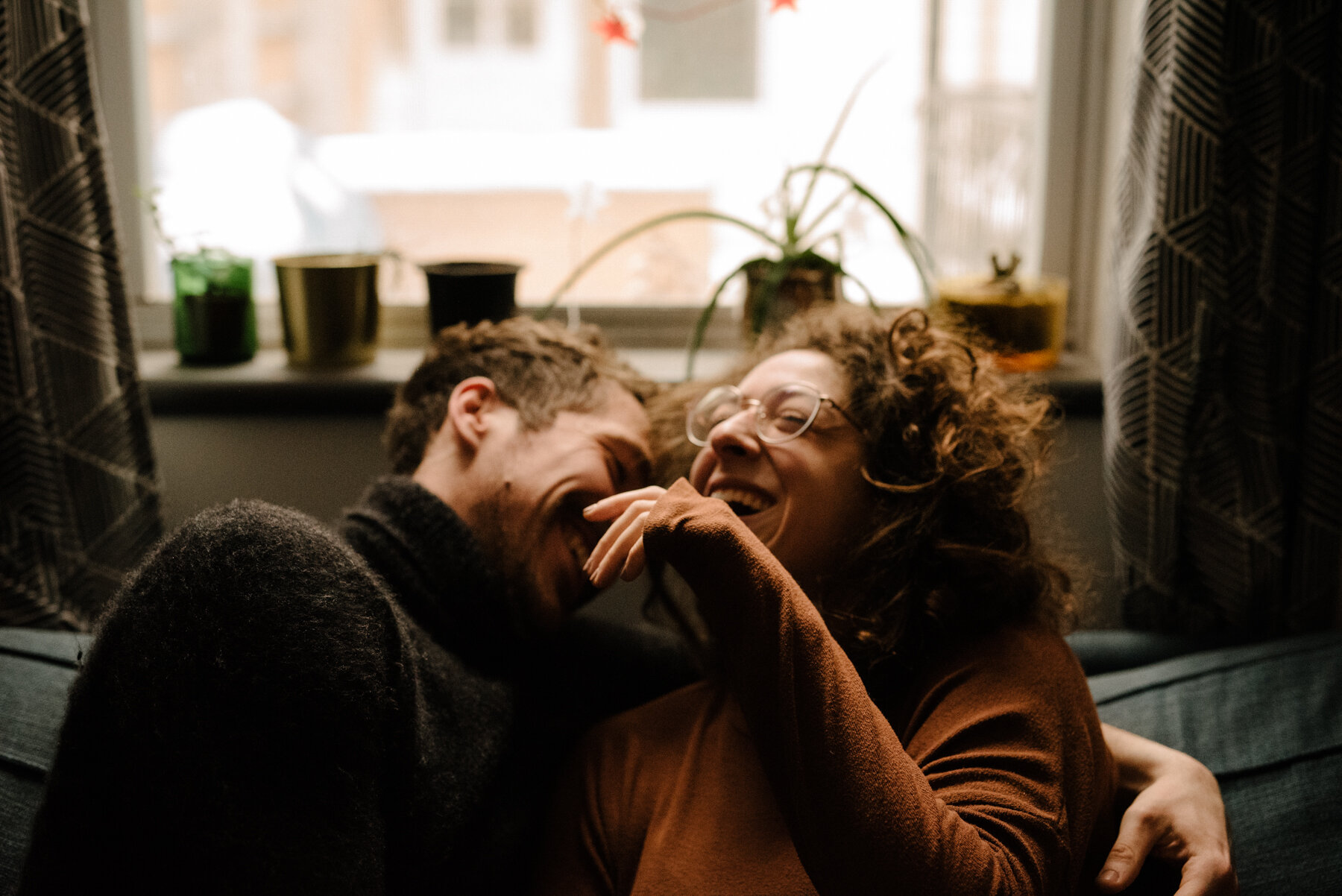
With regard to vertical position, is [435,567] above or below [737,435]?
below

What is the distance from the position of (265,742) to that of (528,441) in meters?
0.48

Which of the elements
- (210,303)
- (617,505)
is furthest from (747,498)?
(210,303)

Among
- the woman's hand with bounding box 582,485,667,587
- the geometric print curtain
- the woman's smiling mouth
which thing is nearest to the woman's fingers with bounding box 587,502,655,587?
the woman's hand with bounding box 582,485,667,587

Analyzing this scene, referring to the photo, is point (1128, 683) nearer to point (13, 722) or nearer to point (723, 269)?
point (723, 269)

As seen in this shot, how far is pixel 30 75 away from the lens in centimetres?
129

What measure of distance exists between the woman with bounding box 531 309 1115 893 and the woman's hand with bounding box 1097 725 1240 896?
0.04 m

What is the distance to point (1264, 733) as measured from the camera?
114 cm

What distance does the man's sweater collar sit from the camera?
3.64 ft

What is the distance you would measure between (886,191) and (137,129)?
4.18 ft

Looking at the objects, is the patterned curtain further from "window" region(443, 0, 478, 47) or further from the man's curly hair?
"window" region(443, 0, 478, 47)

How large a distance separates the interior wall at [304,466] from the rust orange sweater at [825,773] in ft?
2.08

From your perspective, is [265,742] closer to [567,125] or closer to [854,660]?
[854,660]

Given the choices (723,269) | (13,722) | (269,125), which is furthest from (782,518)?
(269,125)

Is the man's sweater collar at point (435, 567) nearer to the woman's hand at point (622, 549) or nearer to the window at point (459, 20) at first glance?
the woman's hand at point (622, 549)
